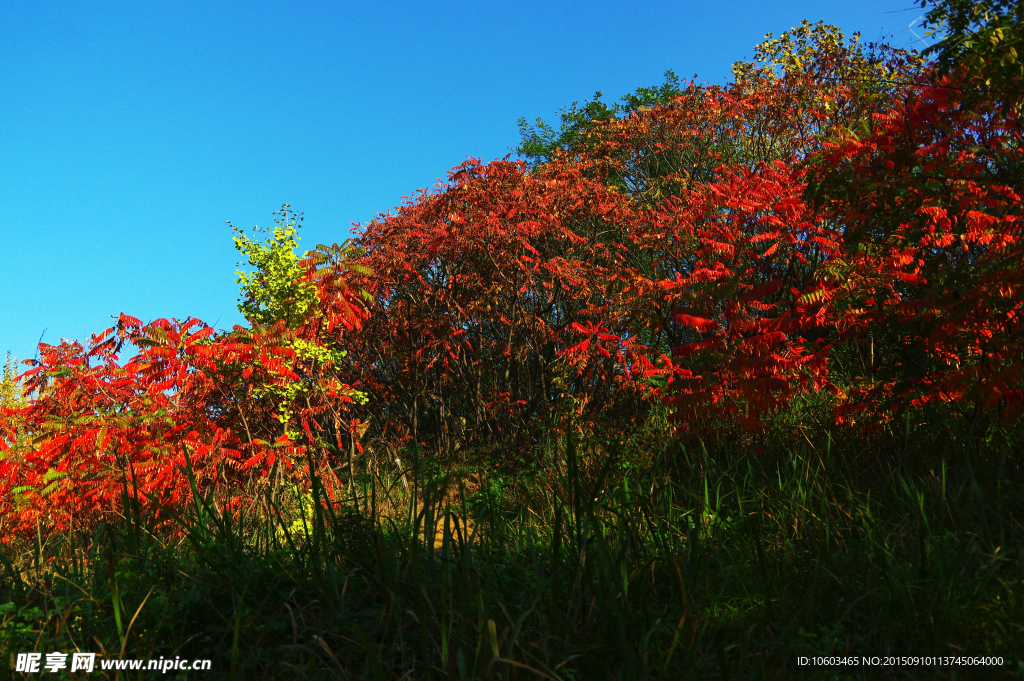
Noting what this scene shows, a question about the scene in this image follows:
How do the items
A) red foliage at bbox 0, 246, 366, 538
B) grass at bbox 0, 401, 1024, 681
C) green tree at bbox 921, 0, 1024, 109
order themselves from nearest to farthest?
grass at bbox 0, 401, 1024, 681, green tree at bbox 921, 0, 1024, 109, red foliage at bbox 0, 246, 366, 538

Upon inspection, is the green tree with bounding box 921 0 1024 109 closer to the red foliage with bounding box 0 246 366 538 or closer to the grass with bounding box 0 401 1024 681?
the grass with bounding box 0 401 1024 681

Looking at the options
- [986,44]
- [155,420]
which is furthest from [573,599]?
[155,420]

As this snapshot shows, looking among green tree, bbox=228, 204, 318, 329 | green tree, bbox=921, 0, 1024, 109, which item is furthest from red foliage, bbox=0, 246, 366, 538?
green tree, bbox=921, 0, 1024, 109

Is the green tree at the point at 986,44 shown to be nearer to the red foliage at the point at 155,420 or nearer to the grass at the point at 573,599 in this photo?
the grass at the point at 573,599

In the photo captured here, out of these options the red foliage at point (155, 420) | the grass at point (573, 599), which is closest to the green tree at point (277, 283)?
→ the red foliage at point (155, 420)

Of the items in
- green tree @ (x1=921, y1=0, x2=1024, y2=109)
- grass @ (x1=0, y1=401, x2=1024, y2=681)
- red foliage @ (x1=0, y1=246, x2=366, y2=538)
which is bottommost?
grass @ (x1=0, y1=401, x2=1024, y2=681)

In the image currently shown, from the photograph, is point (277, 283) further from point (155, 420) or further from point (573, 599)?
point (573, 599)

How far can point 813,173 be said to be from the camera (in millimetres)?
5707

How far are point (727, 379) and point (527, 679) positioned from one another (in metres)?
3.99

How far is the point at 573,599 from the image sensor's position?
9.34 feet

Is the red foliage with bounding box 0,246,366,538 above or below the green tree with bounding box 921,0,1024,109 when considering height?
below

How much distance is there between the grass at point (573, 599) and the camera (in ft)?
8.64

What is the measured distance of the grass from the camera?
2635 millimetres

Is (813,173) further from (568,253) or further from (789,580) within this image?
(568,253)
